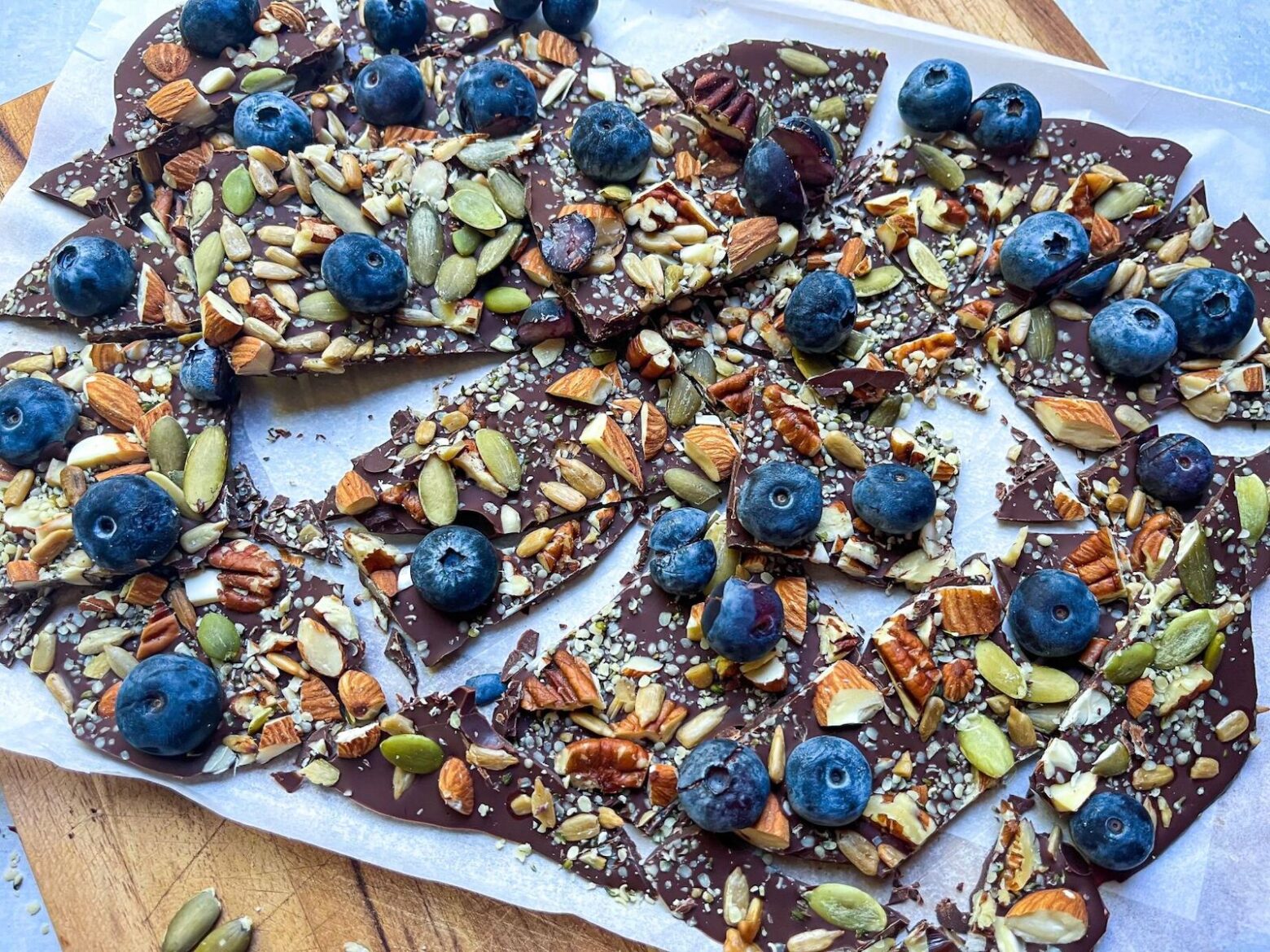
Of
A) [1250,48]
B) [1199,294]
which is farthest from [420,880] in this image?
[1250,48]

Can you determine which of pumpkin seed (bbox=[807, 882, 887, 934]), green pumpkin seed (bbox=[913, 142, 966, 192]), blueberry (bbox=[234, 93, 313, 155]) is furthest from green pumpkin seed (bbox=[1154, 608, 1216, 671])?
blueberry (bbox=[234, 93, 313, 155])

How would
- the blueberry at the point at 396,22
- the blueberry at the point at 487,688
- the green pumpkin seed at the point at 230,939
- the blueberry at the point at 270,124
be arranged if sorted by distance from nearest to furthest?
the green pumpkin seed at the point at 230,939 → the blueberry at the point at 487,688 → the blueberry at the point at 270,124 → the blueberry at the point at 396,22

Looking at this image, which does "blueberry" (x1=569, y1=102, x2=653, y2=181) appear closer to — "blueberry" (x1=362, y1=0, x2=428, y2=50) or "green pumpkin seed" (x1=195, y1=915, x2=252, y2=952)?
"blueberry" (x1=362, y1=0, x2=428, y2=50)

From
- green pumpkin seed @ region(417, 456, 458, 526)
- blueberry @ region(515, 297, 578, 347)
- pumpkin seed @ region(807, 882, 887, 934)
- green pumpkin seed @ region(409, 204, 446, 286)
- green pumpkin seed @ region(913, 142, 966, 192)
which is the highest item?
green pumpkin seed @ region(913, 142, 966, 192)

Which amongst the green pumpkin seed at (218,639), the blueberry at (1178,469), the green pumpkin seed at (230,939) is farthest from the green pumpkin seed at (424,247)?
the blueberry at (1178,469)

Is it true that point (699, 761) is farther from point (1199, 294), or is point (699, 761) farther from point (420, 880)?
point (1199, 294)

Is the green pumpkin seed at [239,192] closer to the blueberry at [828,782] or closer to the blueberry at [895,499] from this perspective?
the blueberry at [895,499]
